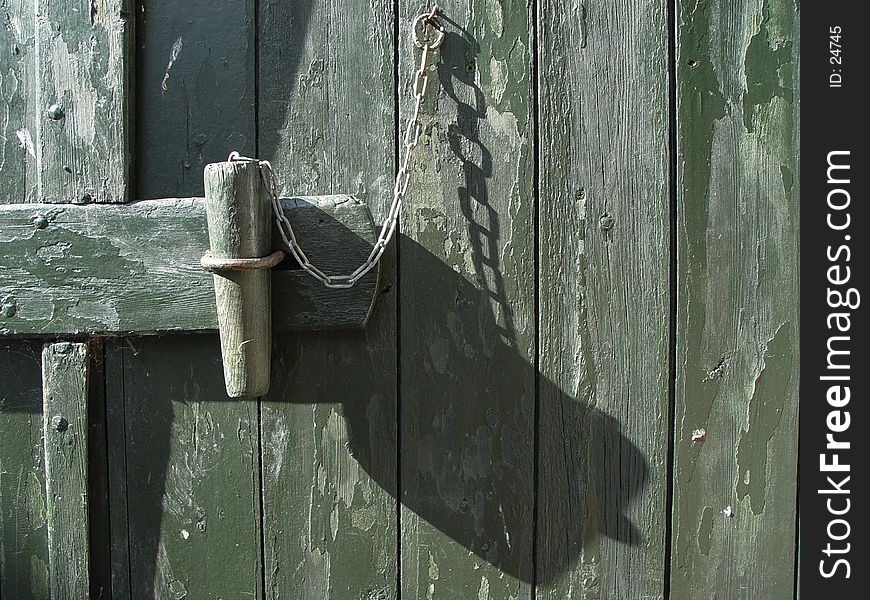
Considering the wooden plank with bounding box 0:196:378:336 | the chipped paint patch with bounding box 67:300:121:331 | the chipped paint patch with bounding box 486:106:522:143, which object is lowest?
the chipped paint patch with bounding box 67:300:121:331

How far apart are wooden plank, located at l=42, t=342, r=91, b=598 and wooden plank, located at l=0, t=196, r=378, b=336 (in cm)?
7

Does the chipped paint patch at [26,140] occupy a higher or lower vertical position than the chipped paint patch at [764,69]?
lower

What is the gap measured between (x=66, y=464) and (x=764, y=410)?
122 cm

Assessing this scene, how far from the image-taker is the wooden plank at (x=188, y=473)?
1.34 m

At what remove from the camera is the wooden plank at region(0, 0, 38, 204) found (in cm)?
128

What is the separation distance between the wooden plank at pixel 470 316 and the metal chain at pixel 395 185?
0.06 ft

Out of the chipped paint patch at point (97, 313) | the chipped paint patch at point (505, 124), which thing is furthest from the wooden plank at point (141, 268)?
the chipped paint patch at point (505, 124)

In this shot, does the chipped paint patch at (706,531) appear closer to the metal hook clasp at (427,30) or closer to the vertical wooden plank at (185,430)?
the vertical wooden plank at (185,430)

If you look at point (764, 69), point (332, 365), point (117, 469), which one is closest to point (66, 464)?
point (117, 469)

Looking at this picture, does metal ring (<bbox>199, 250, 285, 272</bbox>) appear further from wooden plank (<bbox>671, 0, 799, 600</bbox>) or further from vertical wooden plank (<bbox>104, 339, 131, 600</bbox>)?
wooden plank (<bbox>671, 0, 799, 600</bbox>)

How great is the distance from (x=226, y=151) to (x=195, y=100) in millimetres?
102

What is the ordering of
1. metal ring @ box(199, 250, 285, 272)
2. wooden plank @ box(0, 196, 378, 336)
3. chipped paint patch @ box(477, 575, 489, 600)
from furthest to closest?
chipped paint patch @ box(477, 575, 489, 600) → wooden plank @ box(0, 196, 378, 336) → metal ring @ box(199, 250, 285, 272)

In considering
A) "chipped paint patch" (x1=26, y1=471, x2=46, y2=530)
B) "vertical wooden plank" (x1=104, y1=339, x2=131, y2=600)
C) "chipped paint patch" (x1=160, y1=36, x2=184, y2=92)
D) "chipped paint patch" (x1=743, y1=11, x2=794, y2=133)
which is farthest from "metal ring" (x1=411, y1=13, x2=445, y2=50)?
"chipped paint patch" (x1=26, y1=471, x2=46, y2=530)
